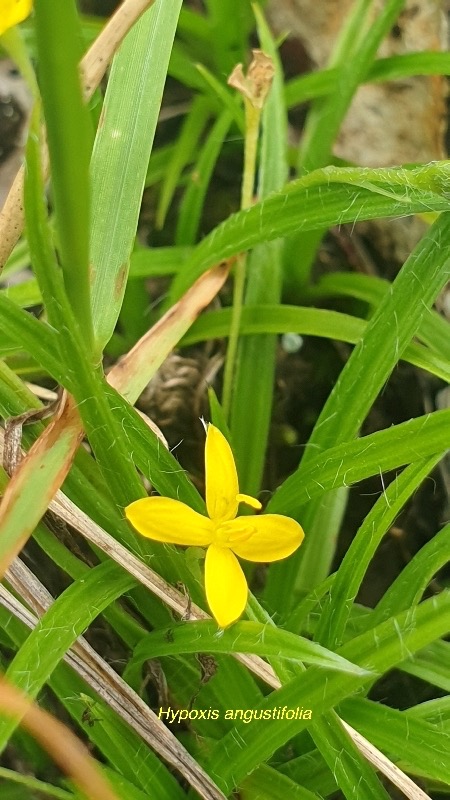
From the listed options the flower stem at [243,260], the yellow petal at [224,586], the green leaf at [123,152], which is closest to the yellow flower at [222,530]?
the yellow petal at [224,586]

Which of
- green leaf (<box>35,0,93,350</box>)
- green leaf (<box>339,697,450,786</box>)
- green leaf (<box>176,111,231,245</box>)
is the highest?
green leaf (<box>176,111,231,245</box>)

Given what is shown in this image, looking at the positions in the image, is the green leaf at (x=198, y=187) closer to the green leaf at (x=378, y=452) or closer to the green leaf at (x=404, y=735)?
the green leaf at (x=378, y=452)

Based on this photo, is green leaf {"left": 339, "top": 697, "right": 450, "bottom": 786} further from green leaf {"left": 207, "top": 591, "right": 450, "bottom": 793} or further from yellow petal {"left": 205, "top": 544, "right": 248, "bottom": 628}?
yellow petal {"left": 205, "top": 544, "right": 248, "bottom": 628}

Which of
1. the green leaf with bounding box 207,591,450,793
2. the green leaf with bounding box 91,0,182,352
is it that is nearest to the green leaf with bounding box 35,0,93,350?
the green leaf with bounding box 91,0,182,352

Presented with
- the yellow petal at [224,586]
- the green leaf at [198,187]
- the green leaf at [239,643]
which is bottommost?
the green leaf at [239,643]

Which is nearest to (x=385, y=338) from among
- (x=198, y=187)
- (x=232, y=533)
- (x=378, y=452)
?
(x=378, y=452)

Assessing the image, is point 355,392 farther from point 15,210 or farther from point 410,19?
point 410,19

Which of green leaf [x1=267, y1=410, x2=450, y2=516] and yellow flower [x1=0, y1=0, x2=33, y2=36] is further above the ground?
yellow flower [x1=0, y1=0, x2=33, y2=36]
